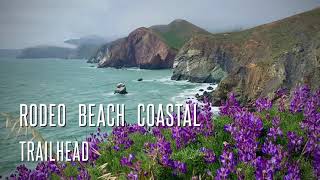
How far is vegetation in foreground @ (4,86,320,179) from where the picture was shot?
485 centimetres

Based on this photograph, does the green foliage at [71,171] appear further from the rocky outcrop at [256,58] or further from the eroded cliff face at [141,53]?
the eroded cliff face at [141,53]

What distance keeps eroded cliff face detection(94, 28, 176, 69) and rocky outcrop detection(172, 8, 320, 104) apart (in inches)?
1663

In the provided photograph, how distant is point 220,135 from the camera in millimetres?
6359

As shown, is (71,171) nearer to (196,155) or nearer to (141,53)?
(196,155)

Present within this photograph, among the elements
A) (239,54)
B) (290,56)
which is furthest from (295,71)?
(239,54)

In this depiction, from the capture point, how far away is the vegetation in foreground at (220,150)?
4.85 meters

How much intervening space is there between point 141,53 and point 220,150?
15327 centimetres

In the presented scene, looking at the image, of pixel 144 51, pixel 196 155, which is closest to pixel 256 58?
pixel 196 155

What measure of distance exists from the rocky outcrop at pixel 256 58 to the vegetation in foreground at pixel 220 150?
89.5 ft

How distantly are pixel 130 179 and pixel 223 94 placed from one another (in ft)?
145

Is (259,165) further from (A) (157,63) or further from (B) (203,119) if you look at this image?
(A) (157,63)

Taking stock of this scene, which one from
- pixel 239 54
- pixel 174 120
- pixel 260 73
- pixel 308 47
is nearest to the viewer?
pixel 174 120

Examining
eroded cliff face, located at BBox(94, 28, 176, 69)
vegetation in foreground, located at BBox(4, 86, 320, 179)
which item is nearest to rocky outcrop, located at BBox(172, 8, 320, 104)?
vegetation in foreground, located at BBox(4, 86, 320, 179)

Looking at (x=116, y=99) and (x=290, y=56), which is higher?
(x=290, y=56)
